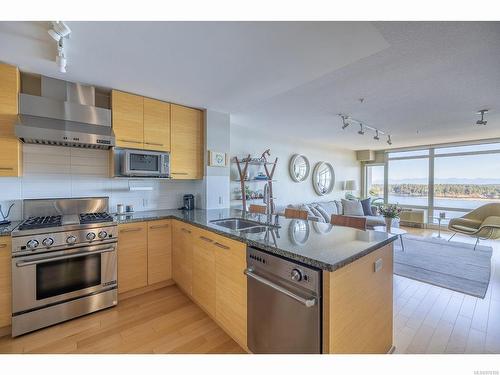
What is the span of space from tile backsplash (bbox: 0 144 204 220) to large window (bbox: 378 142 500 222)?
6.42 meters

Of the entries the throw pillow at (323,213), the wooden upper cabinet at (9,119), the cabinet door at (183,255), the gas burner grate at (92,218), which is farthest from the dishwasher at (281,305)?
the throw pillow at (323,213)

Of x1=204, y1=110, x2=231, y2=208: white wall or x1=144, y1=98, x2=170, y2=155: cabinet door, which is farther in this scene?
x1=204, y1=110, x2=231, y2=208: white wall

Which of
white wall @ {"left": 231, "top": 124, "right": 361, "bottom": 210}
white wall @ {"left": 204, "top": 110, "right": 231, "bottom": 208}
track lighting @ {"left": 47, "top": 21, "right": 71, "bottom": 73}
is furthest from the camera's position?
white wall @ {"left": 231, "top": 124, "right": 361, "bottom": 210}

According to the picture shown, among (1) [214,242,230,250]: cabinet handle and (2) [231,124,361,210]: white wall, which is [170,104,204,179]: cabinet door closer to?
(2) [231,124,361,210]: white wall

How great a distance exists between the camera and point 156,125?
2.69 meters

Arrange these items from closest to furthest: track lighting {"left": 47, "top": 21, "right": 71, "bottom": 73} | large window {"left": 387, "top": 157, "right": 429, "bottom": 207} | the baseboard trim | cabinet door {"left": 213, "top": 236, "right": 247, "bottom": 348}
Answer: track lighting {"left": 47, "top": 21, "right": 71, "bottom": 73}, cabinet door {"left": 213, "top": 236, "right": 247, "bottom": 348}, the baseboard trim, large window {"left": 387, "top": 157, "right": 429, "bottom": 207}

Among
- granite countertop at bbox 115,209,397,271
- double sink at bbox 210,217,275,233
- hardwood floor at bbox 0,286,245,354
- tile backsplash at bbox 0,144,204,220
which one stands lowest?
hardwood floor at bbox 0,286,245,354

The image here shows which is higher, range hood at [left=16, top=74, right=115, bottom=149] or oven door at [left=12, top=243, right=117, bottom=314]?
range hood at [left=16, top=74, right=115, bottom=149]

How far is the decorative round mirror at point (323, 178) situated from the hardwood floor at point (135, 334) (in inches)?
171

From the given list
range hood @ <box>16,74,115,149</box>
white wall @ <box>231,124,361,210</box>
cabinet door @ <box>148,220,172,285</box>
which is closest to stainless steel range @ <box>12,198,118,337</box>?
cabinet door @ <box>148,220,172,285</box>

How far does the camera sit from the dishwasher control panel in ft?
3.68

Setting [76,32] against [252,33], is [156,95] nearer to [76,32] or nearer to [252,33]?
[76,32]

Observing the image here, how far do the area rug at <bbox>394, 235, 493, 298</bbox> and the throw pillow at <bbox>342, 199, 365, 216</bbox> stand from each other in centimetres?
119
